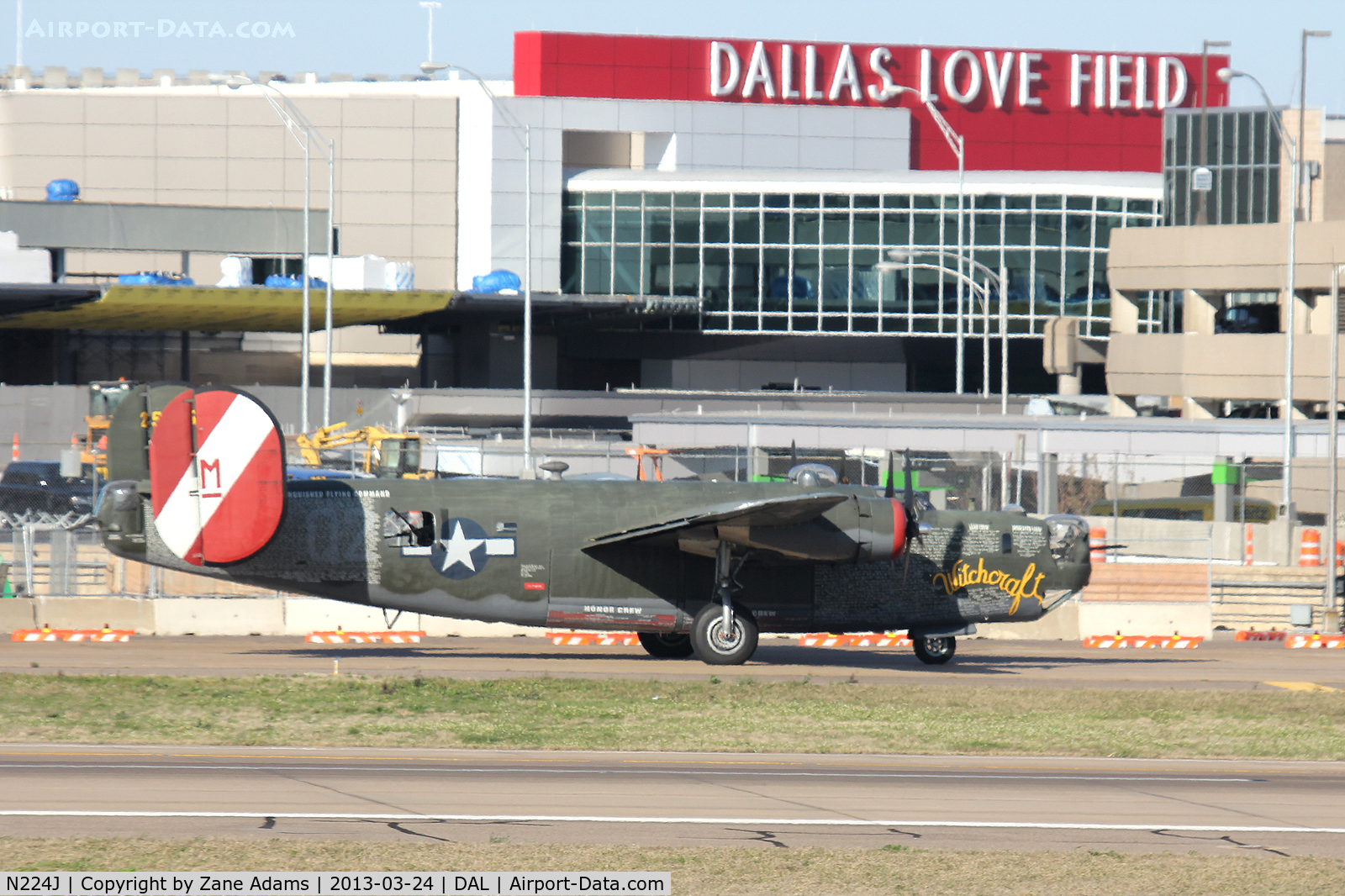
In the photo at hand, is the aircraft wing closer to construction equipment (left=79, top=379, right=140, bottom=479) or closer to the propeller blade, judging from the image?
the propeller blade

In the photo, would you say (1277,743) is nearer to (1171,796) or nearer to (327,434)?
(1171,796)

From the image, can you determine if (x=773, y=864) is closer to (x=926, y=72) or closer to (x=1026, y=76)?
(x=926, y=72)

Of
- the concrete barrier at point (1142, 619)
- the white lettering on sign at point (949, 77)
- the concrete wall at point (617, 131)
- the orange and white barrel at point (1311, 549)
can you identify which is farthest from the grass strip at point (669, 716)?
the white lettering on sign at point (949, 77)

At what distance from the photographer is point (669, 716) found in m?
20.8

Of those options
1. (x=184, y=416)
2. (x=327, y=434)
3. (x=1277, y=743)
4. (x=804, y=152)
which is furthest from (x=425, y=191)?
(x=1277, y=743)

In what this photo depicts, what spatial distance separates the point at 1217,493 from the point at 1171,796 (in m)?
26.1

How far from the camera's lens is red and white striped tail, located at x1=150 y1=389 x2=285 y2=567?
23.7 meters

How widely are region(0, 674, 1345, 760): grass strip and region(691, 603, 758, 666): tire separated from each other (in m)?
1.42

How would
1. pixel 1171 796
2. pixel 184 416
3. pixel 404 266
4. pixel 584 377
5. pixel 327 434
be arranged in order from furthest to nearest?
pixel 584 377 < pixel 404 266 < pixel 327 434 < pixel 184 416 < pixel 1171 796

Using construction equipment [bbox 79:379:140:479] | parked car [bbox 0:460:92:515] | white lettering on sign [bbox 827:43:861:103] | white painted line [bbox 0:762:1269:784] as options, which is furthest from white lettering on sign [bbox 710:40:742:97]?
white painted line [bbox 0:762:1269:784]

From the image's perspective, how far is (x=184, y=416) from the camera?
23938 millimetres

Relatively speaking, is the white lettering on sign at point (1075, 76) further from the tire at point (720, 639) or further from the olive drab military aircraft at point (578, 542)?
the tire at point (720, 639)

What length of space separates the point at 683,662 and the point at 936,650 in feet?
14.4

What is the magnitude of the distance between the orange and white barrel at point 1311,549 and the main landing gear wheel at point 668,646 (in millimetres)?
18854
